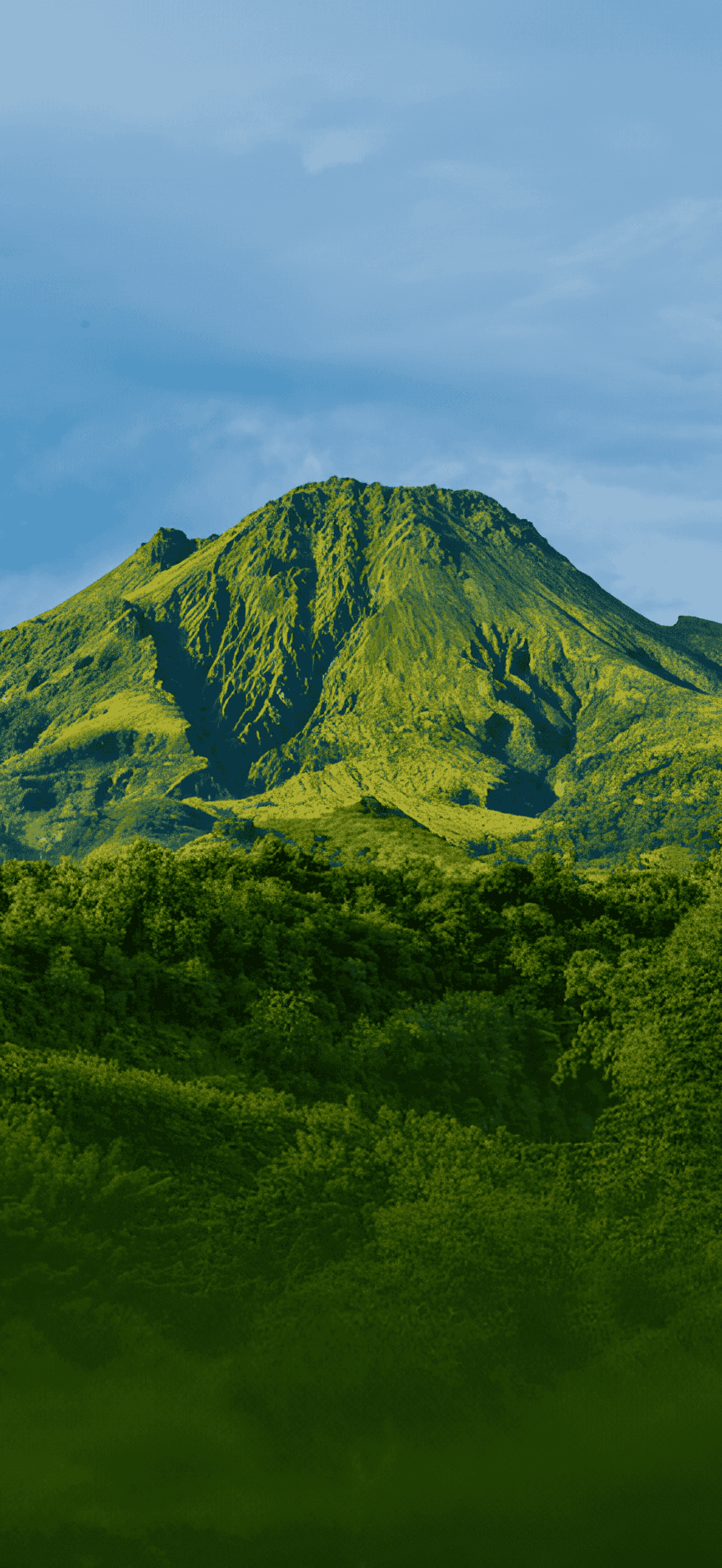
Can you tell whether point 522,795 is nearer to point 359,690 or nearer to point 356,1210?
point 359,690

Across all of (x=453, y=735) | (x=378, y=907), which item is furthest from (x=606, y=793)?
(x=378, y=907)

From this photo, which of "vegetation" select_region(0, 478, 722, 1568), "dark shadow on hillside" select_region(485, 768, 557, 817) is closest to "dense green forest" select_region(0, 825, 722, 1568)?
"vegetation" select_region(0, 478, 722, 1568)

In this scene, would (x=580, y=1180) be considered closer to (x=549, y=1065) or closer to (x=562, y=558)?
(x=549, y=1065)

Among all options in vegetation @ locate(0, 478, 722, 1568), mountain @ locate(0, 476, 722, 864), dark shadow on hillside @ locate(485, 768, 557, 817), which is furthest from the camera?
mountain @ locate(0, 476, 722, 864)

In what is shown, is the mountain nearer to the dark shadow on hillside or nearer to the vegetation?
the dark shadow on hillside

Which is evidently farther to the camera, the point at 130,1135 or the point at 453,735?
the point at 453,735

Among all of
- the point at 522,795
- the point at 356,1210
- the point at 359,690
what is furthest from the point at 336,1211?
the point at 359,690

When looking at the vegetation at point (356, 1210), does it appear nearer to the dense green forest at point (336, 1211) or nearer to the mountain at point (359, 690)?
the dense green forest at point (336, 1211)
